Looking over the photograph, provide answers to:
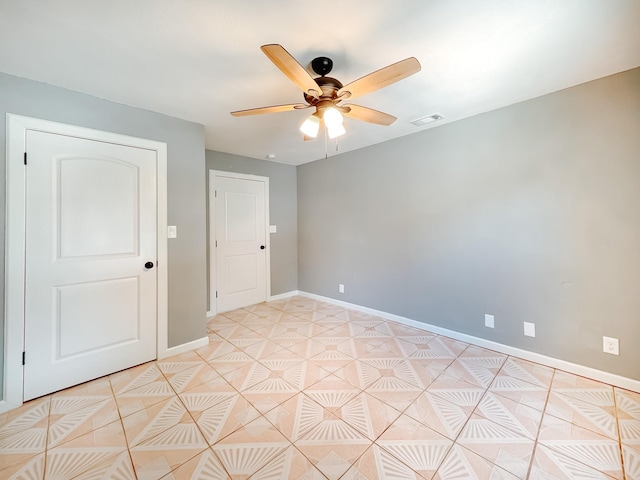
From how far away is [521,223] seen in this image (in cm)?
239

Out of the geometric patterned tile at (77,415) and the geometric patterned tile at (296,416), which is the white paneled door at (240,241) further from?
the geometric patterned tile at (296,416)

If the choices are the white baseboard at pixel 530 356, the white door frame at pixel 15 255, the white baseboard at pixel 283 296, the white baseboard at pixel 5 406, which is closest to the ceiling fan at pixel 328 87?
the white door frame at pixel 15 255

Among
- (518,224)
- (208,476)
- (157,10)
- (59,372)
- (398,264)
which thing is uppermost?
(157,10)

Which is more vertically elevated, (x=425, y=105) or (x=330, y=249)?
(x=425, y=105)

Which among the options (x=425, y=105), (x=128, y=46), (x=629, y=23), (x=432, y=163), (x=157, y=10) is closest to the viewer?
(x=157, y=10)

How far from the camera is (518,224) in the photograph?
241 cm

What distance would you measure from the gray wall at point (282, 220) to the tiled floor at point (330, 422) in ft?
6.57

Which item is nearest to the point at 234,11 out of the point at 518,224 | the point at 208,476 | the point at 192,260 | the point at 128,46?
the point at 128,46

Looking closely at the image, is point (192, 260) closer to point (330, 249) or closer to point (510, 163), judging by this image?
point (330, 249)

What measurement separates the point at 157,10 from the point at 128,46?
0.42 meters

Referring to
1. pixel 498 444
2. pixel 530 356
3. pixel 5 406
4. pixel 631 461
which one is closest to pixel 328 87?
pixel 498 444

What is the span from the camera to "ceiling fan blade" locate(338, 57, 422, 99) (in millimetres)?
1317

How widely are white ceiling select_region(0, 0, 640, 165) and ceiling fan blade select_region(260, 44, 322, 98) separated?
27 centimetres

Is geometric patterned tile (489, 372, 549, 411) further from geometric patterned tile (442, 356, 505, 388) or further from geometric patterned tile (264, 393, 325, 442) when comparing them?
geometric patterned tile (264, 393, 325, 442)
